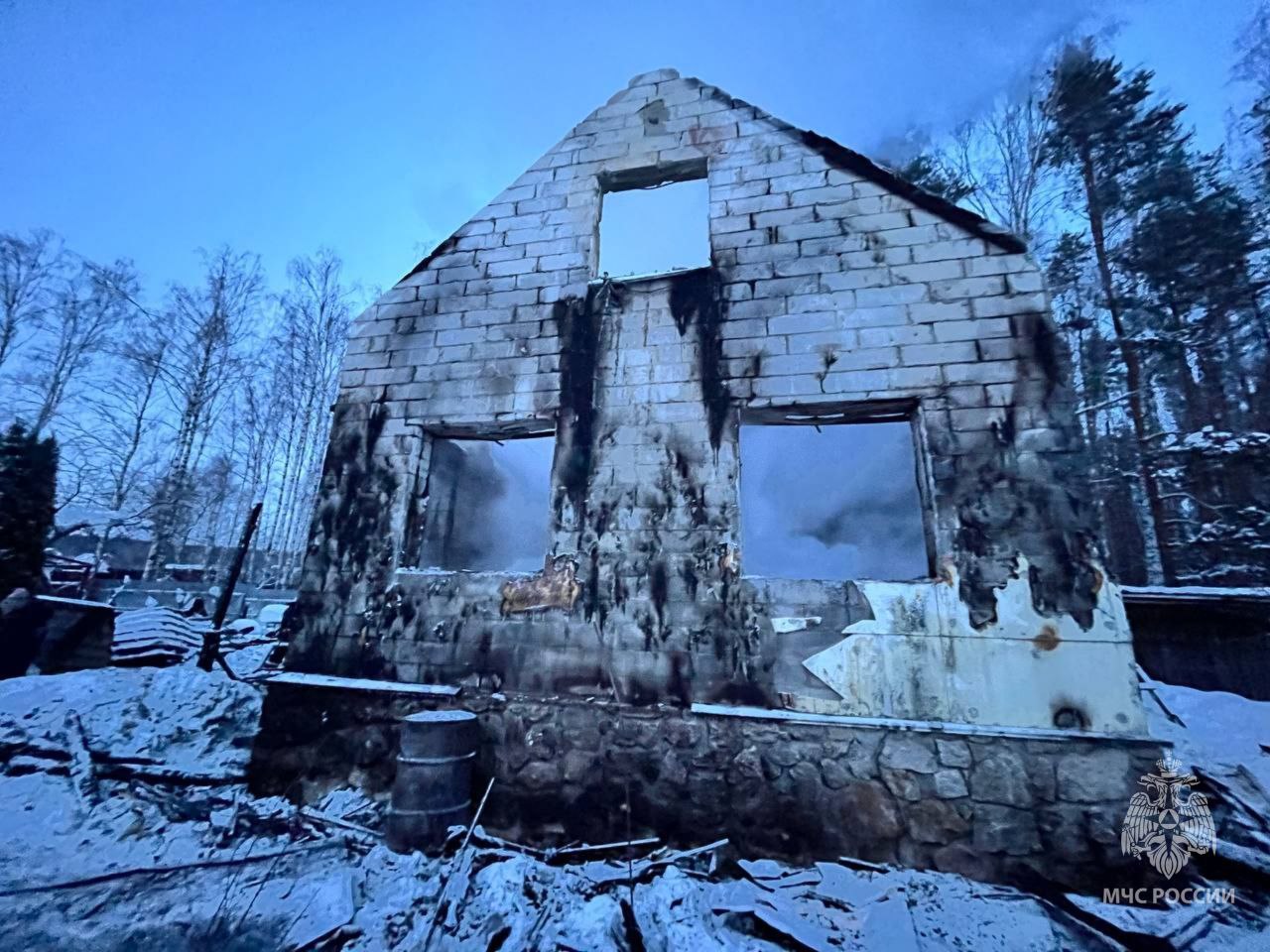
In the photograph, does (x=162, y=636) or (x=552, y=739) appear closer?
(x=552, y=739)

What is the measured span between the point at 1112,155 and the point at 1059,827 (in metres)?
14.5

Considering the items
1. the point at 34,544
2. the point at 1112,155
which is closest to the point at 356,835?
the point at 34,544

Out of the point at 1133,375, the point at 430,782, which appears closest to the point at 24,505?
the point at 430,782

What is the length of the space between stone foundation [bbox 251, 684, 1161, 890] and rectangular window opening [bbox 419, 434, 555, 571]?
1701 mm

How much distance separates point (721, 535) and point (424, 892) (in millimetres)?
3267

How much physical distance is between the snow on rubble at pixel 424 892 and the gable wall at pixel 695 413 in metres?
1.12

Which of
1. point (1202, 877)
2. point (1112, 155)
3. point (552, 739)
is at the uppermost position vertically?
point (1112, 155)

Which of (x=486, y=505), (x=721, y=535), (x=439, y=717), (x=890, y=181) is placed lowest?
(x=439, y=717)

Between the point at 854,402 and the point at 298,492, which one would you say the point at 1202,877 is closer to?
the point at 854,402

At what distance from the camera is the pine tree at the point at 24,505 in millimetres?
8020

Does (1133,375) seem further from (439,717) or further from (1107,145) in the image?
(439,717)

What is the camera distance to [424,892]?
3.42 meters

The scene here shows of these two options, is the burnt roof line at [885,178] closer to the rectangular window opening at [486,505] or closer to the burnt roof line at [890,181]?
the burnt roof line at [890,181]

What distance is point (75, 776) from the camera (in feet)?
15.3
